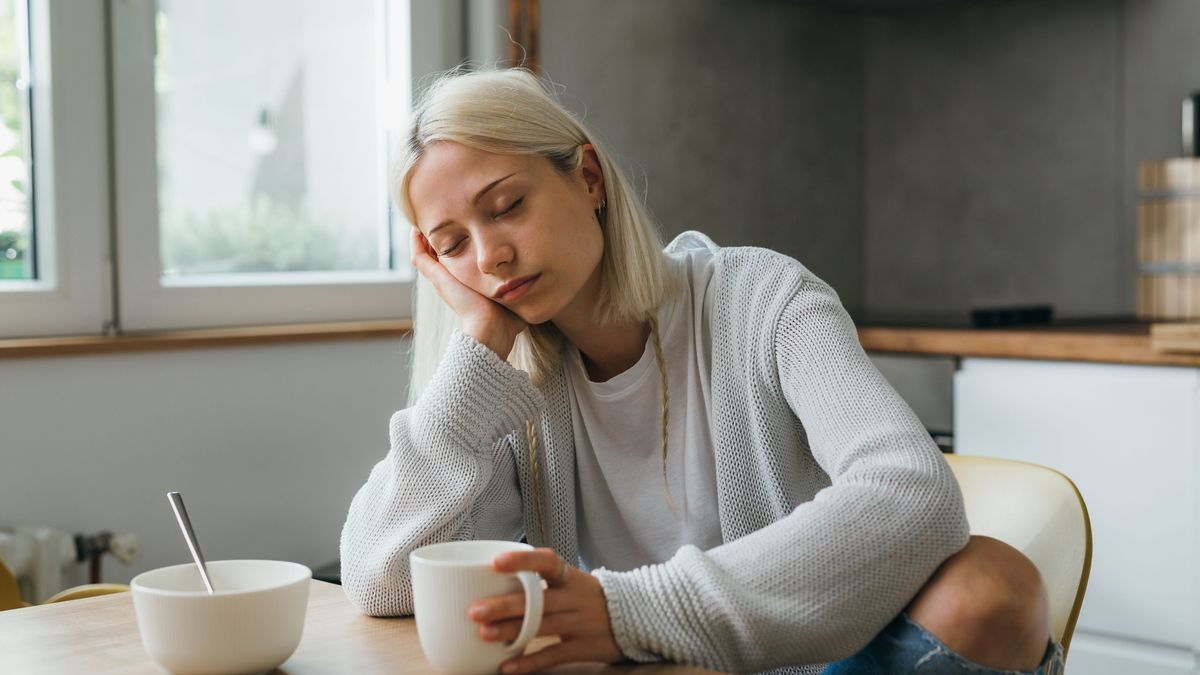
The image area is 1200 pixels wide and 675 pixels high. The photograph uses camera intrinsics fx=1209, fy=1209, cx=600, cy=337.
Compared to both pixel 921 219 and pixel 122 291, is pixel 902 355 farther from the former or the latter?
pixel 122 291

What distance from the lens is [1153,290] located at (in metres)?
2.74

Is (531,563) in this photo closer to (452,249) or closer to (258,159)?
(452,249)

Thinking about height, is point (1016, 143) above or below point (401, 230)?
above

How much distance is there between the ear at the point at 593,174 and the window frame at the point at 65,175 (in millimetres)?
1067

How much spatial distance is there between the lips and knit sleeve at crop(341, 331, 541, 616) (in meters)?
0.07

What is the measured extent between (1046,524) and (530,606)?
66 cm

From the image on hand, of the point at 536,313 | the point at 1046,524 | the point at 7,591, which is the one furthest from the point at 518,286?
the point at 7,591

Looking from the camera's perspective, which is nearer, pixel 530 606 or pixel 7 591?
pixel 530 606

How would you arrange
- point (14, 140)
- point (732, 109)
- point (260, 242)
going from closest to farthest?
point (14, 140) → point (260, 242) → point (732, 109)

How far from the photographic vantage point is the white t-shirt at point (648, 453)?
1.31 m

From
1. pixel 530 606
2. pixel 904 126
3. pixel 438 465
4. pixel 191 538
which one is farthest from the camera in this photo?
pixel 904 126

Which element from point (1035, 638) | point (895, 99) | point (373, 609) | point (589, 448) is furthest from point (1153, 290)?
point (373, 609)

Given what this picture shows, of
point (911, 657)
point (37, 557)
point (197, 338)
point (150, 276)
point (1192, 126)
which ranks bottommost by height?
point (37, 557)

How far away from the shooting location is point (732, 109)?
3.06 meters
